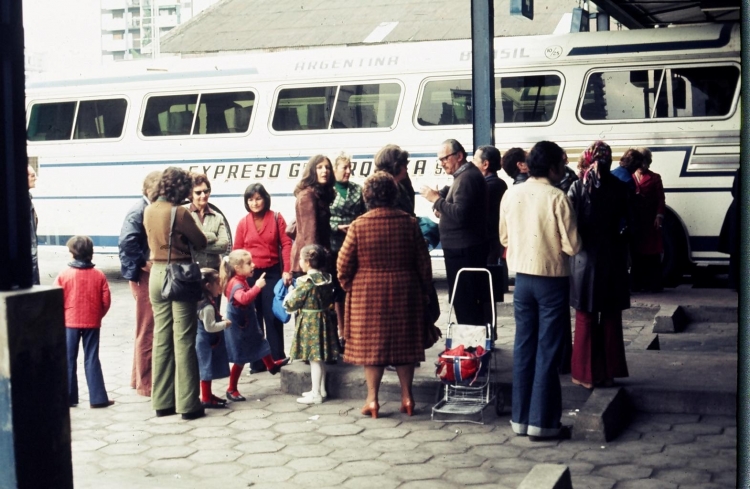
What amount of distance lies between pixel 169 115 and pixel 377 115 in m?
3.27

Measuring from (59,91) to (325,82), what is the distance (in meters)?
4.60

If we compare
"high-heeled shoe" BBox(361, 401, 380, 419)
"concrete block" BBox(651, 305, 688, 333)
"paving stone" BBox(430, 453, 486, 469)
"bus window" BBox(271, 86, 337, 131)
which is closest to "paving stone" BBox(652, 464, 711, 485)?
"paving stone" BBox(430, 453, 486, 469)

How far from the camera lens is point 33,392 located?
4.02 meters

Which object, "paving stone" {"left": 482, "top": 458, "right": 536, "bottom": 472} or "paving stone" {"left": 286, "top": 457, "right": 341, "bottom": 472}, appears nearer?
"paving stone" {"left": 482, "top": 458, "right": 536, "bottom": 472}

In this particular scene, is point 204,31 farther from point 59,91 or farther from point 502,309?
point 502,309

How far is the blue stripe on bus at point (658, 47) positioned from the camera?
478 inches

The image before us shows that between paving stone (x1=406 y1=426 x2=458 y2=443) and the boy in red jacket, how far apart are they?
244cm


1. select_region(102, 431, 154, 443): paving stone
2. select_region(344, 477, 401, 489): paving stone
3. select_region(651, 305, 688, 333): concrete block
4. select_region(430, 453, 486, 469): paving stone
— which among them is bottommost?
select_region(344, 477, 401, 489): paving stone

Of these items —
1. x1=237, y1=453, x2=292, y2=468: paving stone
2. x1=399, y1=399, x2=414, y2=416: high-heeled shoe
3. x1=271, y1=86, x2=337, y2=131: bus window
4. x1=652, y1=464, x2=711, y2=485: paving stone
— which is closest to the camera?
x1=652, y1=464, x2=711, y2=485: paving stone

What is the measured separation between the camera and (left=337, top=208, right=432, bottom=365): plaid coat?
6.82 metres

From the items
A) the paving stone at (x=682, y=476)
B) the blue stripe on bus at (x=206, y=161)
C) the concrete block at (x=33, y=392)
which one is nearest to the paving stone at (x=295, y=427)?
the paving stone at (x=682, y=476)

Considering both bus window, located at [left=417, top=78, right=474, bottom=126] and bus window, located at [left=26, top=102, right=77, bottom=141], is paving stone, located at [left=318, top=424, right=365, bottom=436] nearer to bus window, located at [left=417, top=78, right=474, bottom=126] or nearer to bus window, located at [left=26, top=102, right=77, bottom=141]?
bus window, located at [left=417, top=78, right=474, bottom=126]

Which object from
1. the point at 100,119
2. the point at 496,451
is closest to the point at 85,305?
the point at 496,451

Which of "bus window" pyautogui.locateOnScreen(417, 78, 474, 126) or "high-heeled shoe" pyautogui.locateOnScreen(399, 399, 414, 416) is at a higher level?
"bus window" pyautogui.locateOnScreen(417, 78, 474, 126)
